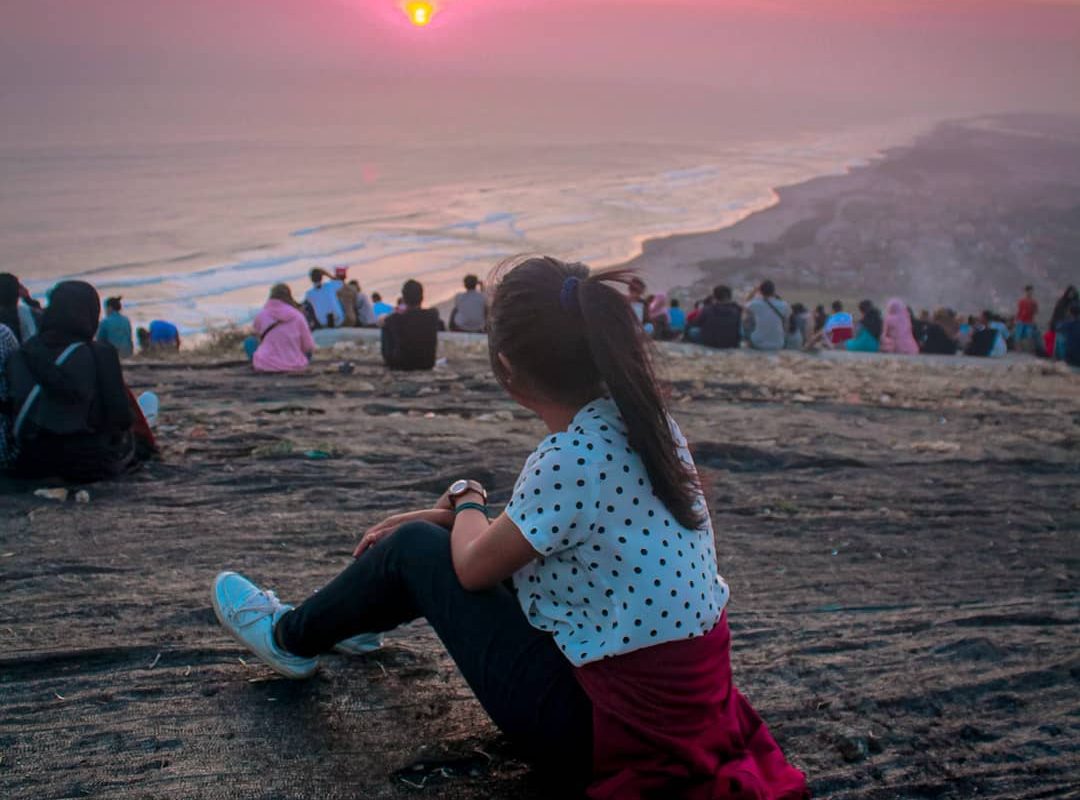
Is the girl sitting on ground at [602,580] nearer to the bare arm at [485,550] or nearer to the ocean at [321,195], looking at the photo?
the bare arm at [485,550]

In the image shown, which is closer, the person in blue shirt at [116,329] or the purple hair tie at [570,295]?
the purple hair tie at [570,295]

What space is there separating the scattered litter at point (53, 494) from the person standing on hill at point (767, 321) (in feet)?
34.3

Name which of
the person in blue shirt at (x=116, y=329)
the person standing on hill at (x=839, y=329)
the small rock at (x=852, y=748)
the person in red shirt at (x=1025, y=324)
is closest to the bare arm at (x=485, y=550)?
the small rock at (x=852, y=748)

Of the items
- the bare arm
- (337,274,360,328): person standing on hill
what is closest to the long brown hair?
the bare arm

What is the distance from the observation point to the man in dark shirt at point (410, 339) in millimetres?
10250

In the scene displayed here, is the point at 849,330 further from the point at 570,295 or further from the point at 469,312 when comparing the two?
the point at 570,295

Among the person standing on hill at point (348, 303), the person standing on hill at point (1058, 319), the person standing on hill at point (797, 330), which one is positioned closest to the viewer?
the person standing on hill at point (797, 330)

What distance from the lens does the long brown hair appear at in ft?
7.70

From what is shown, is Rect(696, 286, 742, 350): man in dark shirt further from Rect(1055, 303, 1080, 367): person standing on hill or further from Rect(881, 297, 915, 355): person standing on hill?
Rect(1055, 303, 1080, 367): person standing on hill

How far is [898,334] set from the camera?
15484 millimetres

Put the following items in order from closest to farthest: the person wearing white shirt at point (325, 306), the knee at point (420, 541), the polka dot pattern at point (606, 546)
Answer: the polka dot pattern at point (606, 546) → the knee at point (420, 541) → the person wearing white shirt at point (325, 306)

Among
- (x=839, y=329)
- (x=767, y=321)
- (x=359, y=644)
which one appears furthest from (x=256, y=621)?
(x=839, y=329)

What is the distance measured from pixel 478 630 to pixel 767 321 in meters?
12.1

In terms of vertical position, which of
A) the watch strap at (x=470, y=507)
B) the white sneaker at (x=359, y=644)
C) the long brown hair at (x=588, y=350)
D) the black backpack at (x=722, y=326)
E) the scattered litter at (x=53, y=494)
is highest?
the long brown hair at (x=588, y=350)
